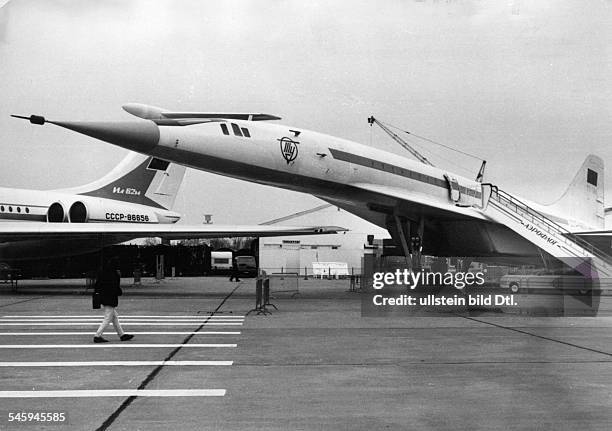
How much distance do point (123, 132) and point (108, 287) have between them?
572 cm

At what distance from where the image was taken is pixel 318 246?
156 ft

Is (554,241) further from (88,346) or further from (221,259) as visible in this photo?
(221,259)

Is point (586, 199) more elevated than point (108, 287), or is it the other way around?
point (586, 199)

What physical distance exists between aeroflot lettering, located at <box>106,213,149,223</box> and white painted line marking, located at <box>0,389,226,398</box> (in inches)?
798

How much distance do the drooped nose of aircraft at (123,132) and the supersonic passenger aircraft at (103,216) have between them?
257 inches

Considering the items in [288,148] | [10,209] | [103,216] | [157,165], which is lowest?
[103,216]

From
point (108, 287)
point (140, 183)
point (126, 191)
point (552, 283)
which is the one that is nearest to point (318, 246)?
point (140, 183)

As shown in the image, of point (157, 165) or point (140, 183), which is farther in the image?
point (157, 165)

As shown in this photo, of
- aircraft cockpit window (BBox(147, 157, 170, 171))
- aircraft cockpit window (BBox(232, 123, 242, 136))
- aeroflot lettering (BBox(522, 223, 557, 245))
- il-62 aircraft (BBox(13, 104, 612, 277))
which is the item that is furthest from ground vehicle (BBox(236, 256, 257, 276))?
aircraft cockpit window (BBox(232, 123, 242, 136))

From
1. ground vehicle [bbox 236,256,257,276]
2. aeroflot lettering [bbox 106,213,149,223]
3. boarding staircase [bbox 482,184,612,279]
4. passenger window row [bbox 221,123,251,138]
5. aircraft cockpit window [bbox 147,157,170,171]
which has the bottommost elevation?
ground vehicle [bbox 236,256,257,276]

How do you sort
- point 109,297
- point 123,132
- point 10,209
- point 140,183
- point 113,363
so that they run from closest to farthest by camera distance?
point 113,363
point 109,297
point 123,132
point 10,209
point 140,183

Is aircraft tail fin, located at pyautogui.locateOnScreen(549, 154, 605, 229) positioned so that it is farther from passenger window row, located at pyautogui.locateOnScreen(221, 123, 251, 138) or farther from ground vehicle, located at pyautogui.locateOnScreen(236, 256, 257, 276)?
ground vehicle, located at pyautogui.locateOnScreen(236, 256, 257, 276)

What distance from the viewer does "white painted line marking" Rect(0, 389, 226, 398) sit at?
233 inches

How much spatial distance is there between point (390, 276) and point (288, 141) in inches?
347
